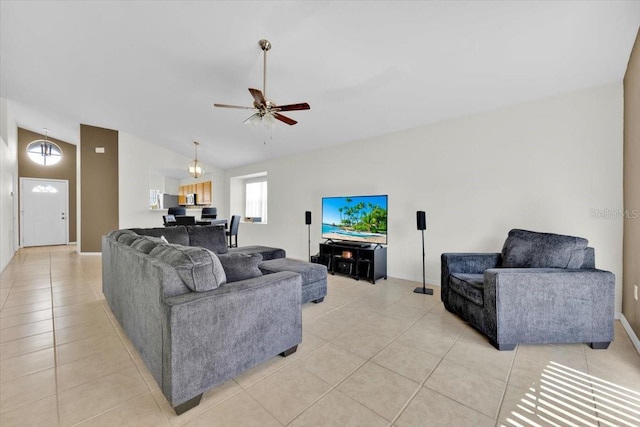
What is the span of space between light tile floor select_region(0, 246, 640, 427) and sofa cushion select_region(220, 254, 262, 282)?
63 centimetres

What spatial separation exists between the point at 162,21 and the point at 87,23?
0.95 metres

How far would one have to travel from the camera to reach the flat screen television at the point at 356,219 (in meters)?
4.12

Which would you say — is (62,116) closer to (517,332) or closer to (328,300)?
(328,300)

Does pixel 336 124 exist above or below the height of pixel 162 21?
below

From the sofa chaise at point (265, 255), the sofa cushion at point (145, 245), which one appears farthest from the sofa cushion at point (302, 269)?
the sofa cushion at point (145, 245)

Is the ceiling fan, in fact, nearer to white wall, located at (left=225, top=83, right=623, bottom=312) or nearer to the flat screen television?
the flat screen television

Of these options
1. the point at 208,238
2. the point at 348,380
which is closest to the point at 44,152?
the point at 208,238

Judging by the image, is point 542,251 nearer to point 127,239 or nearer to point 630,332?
point 630,332

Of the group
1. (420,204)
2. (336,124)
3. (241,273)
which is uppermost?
(336,124)

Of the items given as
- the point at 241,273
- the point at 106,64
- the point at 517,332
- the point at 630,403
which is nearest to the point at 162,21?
the point at 106,64

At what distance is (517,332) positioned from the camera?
2.12m

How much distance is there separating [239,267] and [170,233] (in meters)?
2.18

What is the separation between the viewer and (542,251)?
2445 mm

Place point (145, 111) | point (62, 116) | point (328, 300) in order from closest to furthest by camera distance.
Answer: point (328, 300), point (145, 111), point (62, 116)
